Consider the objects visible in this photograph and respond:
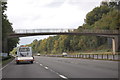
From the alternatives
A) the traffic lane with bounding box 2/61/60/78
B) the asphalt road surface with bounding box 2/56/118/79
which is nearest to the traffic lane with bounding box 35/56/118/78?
the asphalt road surface with bounding box 2/56/118/79

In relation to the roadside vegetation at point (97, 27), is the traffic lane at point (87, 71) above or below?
below

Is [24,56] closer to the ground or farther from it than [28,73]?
farther from it

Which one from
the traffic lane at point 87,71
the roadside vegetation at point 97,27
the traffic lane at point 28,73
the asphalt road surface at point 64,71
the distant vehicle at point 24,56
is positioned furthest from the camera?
the roadside vegetation at point 97,27

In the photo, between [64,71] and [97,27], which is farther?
[97,27]

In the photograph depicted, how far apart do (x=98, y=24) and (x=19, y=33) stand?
4395cm

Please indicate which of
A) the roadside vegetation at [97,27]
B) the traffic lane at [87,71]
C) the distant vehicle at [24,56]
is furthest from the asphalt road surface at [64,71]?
the roadside vegetation at [97,27]

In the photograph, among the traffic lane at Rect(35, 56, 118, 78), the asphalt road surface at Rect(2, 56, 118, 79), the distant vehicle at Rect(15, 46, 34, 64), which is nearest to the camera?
the traffic lane at Rect(35, 56, 118, 78)

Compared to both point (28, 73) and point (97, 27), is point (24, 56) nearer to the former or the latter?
point (28, 73)

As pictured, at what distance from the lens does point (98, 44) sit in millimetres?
117625

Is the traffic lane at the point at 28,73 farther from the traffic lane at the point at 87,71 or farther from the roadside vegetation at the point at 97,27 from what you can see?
the roadside vegetation at the point at 97,27

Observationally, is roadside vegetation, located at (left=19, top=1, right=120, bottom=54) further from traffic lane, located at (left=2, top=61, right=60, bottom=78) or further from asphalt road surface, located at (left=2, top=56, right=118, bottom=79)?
traffic lane, located at (left=2, top=61, right=60, bottom=78)

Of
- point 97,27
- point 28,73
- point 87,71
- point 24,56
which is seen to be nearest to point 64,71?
point 87,71

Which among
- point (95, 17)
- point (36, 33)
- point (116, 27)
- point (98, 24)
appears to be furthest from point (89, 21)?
point (36, 33)

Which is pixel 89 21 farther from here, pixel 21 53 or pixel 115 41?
pixel 21 53
